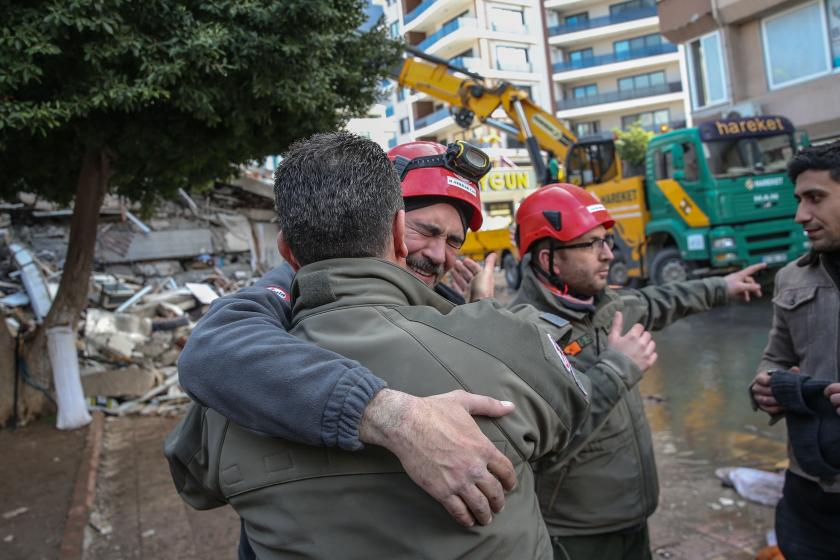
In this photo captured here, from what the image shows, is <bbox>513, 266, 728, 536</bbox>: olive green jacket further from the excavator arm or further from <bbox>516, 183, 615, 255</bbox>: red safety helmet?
the excavator arm

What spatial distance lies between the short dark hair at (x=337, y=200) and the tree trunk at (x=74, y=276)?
590cm

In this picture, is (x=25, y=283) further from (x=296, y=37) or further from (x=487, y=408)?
(x=487, y=408)

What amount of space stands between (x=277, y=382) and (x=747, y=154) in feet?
35.7

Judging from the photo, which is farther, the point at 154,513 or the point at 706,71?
the point at 706,71

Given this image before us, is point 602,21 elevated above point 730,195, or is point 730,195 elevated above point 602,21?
point 602,21

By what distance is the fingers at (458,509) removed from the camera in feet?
3.11

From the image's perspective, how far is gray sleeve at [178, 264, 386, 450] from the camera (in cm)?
97

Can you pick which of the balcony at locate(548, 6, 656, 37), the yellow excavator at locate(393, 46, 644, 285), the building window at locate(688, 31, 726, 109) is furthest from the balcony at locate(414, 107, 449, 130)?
the balcony at locate(548, 6, 656, 37)

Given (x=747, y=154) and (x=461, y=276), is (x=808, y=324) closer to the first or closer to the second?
(x=461, y=276)

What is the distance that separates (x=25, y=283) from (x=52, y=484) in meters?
7.19

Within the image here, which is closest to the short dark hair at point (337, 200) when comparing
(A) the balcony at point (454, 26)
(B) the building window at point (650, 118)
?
A: (A) the balcony at point (454, 26)

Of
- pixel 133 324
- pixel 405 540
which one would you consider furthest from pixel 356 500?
pixel 133 324

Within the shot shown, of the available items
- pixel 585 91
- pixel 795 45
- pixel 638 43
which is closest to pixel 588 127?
pixel 585 91

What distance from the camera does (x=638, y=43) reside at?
34219 mm
